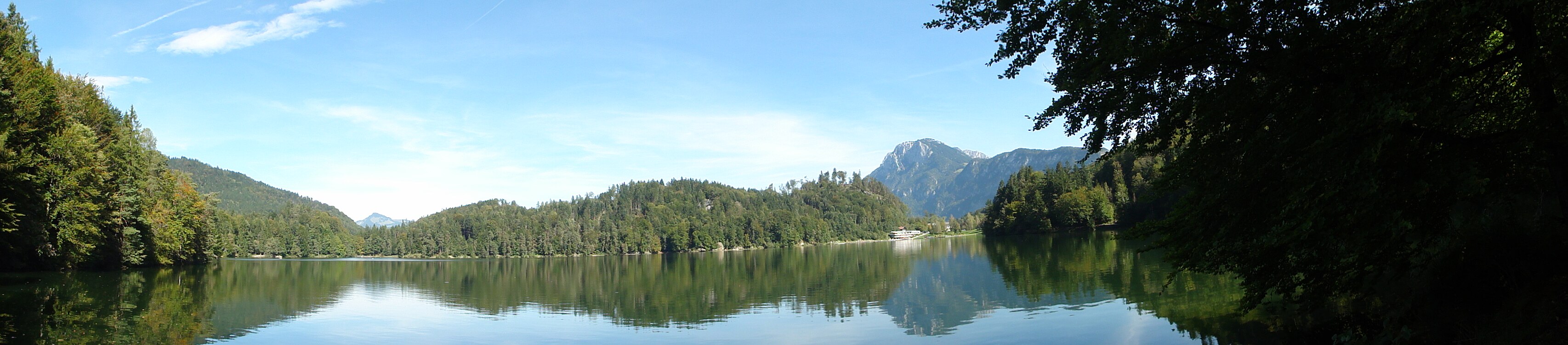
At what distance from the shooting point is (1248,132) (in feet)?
38.9

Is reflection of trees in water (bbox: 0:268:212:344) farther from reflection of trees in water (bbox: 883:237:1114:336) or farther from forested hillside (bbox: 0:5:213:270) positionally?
reflection of trees in water (bbox: 883:237:1114:336)

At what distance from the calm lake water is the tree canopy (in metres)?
5.10

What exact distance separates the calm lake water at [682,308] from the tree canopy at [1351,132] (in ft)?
16.7

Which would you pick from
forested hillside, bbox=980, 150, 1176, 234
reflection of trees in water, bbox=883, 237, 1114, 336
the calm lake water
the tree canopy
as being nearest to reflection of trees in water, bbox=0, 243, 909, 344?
the calm lake water

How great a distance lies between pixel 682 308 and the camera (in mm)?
37625

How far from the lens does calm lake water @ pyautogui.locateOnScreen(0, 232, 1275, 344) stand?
23016mm

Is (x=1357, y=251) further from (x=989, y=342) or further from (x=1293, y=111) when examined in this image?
(x=989, y=342)

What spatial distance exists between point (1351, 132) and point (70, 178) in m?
50.5

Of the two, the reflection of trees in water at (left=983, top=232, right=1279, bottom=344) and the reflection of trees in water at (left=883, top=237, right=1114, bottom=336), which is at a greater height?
the reflection of trees in water at (left=983, top=232, right=1279, bottom=344)

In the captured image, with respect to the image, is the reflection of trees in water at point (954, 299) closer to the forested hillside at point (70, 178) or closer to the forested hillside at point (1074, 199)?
the forested hillside at point (70, 178)

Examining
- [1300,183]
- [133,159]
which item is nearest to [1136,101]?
[1300,183]

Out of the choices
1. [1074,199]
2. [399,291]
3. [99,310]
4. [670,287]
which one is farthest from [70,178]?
[1074,199]

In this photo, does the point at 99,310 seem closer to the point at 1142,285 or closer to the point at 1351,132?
the point at 1351,132

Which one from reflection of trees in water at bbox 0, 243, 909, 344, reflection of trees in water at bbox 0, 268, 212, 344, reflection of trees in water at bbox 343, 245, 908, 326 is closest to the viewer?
reflection of trees in water at bbox 0, 268, 212, 344
